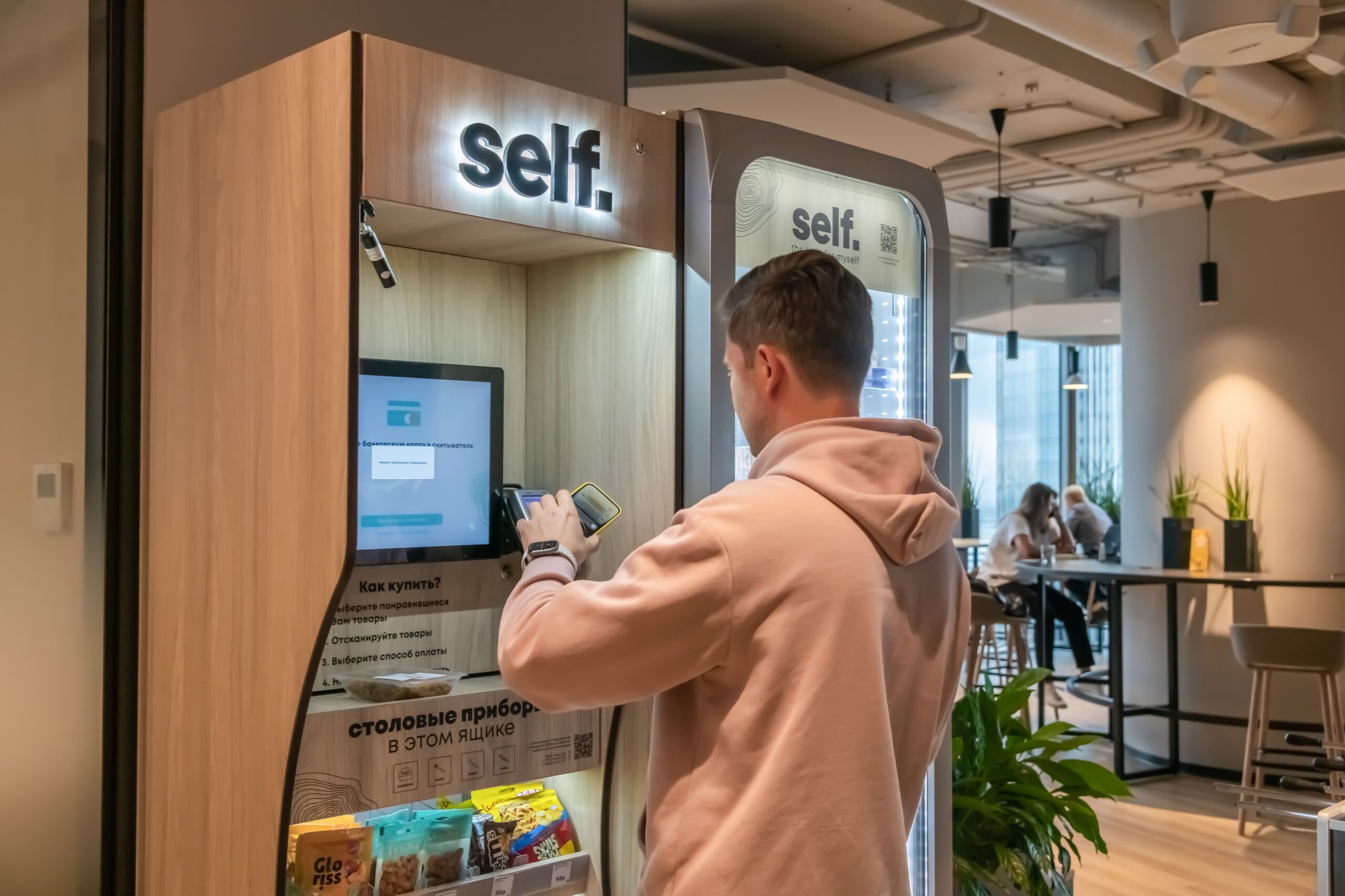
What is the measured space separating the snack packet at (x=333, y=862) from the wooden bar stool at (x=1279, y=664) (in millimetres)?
4705

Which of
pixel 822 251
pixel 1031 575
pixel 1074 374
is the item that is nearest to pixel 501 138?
pixel 822 251

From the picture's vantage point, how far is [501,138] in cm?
191

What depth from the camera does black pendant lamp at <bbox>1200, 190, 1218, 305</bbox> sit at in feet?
21.4

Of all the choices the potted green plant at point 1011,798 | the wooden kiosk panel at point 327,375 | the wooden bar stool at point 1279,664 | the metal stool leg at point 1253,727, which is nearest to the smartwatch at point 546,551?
→ the wooden kiosk panel at point 327,375

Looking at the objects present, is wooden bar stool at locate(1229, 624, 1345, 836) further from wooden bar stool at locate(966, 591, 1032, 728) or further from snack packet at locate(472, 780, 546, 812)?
snack packet at locate(472, 780, 546, 812)

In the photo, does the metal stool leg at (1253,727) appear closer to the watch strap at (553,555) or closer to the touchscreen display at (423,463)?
the touchscreen display at (423,463)

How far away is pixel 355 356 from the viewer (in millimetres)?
1711

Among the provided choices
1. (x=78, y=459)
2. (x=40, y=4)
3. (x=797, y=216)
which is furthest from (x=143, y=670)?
(x=797, y=216)

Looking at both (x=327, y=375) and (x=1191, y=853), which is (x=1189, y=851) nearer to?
(x=1191, y=853)

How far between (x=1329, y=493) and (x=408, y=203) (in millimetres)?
5950

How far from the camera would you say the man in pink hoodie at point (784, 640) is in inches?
56.8

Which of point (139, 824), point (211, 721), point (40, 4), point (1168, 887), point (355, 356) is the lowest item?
point (1168, 887)

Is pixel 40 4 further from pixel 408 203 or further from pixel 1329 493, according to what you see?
pixel 1329 493

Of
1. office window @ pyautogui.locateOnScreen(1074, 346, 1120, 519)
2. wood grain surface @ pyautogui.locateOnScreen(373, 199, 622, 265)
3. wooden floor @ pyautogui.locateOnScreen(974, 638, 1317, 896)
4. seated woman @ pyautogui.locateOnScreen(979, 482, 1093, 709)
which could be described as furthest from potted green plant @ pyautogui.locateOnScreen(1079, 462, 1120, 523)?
wood grain surface @ pyautogui.locateOnScreen(373, 199, 622, 265)
